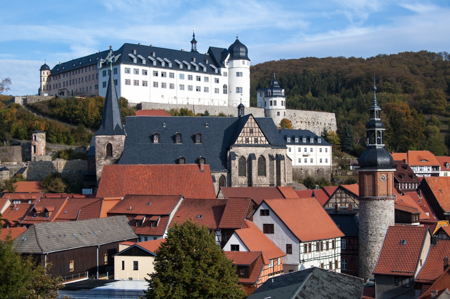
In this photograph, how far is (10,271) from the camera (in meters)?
21.2

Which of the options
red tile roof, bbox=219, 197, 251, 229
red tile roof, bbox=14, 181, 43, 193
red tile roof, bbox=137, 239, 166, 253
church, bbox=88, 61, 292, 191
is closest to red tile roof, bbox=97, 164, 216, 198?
church, bbox=88, 61, 292, 191

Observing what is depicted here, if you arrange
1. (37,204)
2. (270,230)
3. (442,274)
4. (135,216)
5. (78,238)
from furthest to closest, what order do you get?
(37,204) < (135,216) < (270,230) < (78,238) < (442,274)

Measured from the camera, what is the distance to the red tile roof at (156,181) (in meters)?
47.8

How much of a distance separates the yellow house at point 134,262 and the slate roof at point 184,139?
18.0 meters

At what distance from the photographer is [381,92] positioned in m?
124

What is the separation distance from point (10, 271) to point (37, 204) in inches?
992

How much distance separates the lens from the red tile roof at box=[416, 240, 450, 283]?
3228 centimetres

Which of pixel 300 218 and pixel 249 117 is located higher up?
pixel 249 117

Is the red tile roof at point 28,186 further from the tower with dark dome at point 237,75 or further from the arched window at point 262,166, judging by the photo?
the tower with dark dome at point 237,75

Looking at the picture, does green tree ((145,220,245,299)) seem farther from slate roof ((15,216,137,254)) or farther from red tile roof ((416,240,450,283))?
red tile roof ((416,240,450,283))

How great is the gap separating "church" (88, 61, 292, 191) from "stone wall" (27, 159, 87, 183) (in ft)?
29.3

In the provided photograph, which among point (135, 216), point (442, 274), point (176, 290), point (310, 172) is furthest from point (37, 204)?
point (310, 172)

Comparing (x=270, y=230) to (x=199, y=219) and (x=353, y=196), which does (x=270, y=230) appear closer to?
(x=199, y=219)

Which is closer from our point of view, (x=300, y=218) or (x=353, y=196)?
(x=300, y=218)
